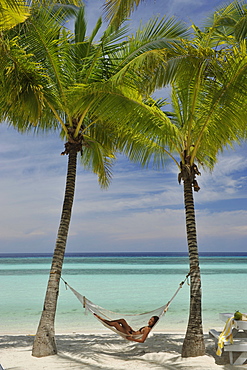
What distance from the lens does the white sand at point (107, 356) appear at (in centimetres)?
410

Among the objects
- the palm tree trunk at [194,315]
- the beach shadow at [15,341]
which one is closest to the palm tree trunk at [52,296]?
the beach shadow at [15,341]

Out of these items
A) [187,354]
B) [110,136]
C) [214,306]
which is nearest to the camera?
[187,354]

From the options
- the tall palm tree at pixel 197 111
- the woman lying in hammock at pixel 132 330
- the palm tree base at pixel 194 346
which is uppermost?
the tall palm tree at pixel 197 111

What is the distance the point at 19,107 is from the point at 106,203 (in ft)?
124

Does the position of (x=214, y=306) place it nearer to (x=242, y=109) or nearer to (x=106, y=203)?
(x=242, y=109)

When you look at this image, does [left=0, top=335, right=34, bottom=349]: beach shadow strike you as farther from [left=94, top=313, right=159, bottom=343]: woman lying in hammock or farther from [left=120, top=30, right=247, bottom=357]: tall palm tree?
[left=120, top=30, right=247, bottom=357]: tall palm tree

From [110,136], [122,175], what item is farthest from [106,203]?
[110,136]

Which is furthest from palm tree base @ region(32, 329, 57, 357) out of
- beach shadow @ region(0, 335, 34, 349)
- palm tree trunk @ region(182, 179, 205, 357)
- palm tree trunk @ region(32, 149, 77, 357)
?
palm tree trunk @ region(182, 179, 205, 357)

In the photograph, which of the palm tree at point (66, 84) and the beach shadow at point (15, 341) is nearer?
the palm tree at point (66, 84)

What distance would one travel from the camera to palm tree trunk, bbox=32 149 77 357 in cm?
444

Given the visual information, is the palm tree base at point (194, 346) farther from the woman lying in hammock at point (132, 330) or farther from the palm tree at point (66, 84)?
the palm tree at point (66, 84)

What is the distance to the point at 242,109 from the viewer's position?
4.29 metres

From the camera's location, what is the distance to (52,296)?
457cm

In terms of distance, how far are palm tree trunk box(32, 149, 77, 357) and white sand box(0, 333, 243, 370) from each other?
0.12 metres
